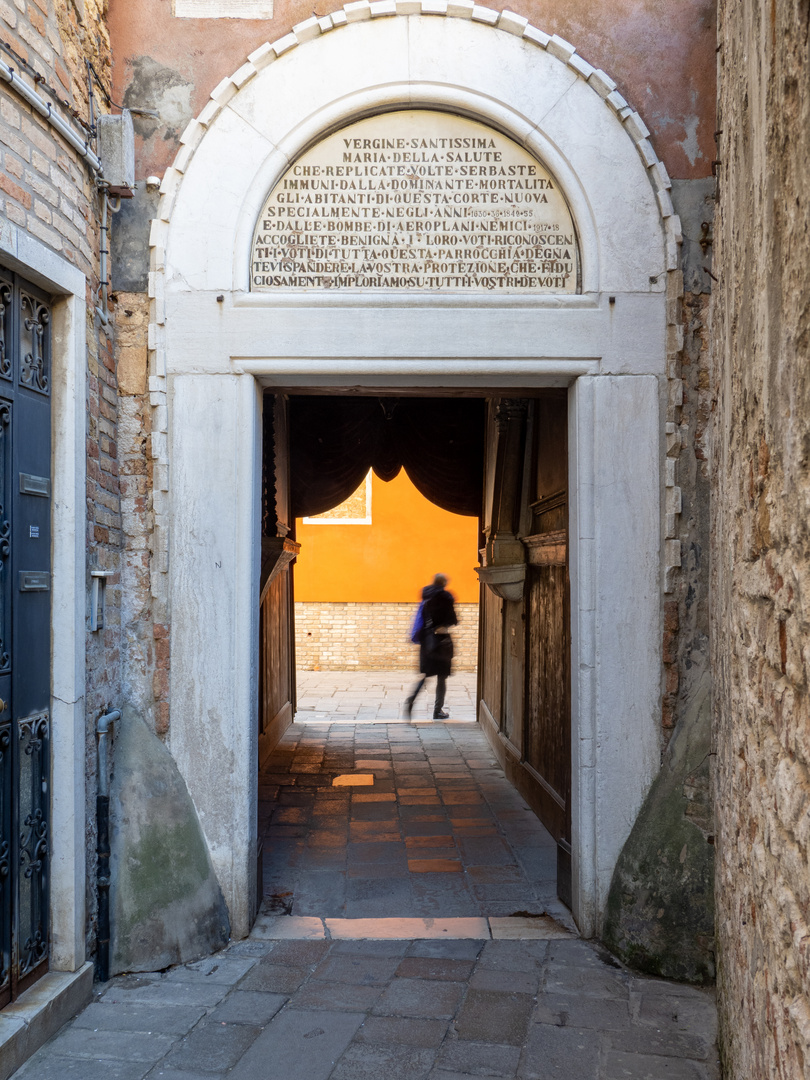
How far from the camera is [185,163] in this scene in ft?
12.1

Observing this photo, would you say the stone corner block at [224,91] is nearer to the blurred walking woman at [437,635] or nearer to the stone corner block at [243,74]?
the stone corner block at [243,74]

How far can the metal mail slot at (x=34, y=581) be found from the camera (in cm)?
296

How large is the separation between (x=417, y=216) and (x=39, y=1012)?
3.35 m

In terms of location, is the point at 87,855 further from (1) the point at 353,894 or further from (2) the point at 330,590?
(2) the point at 330,590

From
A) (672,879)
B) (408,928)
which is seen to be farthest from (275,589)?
(672,879)

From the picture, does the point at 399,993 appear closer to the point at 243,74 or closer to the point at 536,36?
the point at 243,74

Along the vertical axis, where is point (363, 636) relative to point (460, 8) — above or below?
below

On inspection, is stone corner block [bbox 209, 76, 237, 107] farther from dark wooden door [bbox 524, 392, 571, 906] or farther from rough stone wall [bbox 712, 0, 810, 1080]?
dark wooden door [bbox 524, 392, 571, 906]

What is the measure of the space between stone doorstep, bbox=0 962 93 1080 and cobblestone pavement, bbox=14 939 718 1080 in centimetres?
4

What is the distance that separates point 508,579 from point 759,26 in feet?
15.1

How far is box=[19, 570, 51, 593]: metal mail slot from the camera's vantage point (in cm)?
296

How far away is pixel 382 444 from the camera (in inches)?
349

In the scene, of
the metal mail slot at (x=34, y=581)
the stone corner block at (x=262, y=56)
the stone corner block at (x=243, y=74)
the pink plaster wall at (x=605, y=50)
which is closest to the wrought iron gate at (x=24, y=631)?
the metal mail slot at (x=34, y=581)

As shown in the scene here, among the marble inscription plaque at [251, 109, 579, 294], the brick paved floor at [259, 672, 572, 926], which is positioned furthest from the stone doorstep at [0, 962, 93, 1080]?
the marble inscription plaque at [251, 109, 579, 294]
